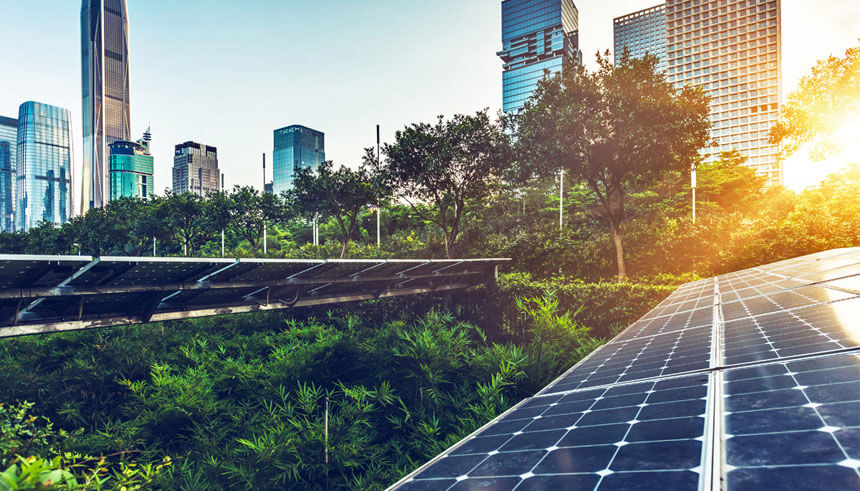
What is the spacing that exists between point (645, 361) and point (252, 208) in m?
43.1

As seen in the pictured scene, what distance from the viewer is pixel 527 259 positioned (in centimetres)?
2380

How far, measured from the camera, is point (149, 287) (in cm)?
793

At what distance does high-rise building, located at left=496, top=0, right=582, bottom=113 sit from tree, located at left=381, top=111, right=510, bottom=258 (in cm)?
12388

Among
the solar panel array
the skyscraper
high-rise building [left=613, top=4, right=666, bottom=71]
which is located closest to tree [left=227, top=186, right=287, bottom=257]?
the solar panel array

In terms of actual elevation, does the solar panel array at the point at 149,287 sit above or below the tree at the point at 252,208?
below

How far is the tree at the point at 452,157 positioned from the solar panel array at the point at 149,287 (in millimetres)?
12348

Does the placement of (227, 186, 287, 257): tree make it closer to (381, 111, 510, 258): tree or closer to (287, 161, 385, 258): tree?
(287, 161, 385, 258): tree

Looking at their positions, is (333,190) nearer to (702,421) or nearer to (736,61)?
(702,421)

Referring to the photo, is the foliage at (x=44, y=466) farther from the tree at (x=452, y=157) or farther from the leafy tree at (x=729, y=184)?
the leafy tree at (x=729, y=184)

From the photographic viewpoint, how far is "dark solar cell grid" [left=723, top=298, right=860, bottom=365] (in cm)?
324

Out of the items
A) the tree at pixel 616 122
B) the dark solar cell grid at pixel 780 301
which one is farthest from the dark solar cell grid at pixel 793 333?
the tree at pixel 616 122

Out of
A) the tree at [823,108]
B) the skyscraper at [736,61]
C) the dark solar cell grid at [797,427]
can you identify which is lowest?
the dark solar cell grid at [797,427]

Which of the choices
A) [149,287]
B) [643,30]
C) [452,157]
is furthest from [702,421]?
[643,30]

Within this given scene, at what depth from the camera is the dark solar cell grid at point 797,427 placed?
1.43 meters
